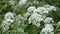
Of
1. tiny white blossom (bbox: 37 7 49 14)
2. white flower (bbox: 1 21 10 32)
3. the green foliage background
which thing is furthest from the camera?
tiny white blossom (bbox: 37 7 49 14)

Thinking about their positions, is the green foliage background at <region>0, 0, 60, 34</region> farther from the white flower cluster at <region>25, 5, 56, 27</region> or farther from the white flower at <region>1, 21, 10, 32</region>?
the white flower at <region>1, 21, 10, 32</region>

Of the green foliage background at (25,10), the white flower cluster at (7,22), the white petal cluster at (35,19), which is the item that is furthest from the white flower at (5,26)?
the white petal cluster at (35,19)

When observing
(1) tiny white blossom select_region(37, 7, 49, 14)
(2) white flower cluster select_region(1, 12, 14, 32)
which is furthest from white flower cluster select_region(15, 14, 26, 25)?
(1) tiny white blossom select_region(37, 7, 49, 14)

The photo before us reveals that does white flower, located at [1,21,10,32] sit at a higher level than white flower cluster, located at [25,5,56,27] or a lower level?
lower

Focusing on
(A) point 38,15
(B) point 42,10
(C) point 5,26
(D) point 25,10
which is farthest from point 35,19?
(D) point 25,10

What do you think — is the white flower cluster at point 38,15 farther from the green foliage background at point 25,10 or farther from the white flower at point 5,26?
the white flower at point 5,26

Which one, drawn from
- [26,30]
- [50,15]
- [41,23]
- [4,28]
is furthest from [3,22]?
[50,15]

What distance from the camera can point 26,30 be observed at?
3822mm

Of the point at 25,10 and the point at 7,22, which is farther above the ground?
the point at 25,10

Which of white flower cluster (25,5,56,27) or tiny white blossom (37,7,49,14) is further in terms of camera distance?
tiny white blossom (37,7,49,14)

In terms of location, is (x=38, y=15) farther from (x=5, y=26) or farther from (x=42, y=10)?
(x=5, y=26)

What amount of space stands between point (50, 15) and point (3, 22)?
95cm

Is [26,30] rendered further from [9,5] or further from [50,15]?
[9,5]

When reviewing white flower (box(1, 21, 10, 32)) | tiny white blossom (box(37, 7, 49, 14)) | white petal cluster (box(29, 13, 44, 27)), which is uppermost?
tiny white blossom (box(37, 7, 49, 14))
